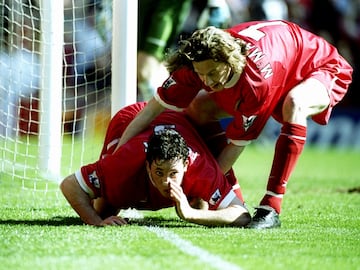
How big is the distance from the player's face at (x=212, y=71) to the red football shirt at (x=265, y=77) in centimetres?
21

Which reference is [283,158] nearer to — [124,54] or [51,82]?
[124,54]

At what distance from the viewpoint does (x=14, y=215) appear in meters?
7.07

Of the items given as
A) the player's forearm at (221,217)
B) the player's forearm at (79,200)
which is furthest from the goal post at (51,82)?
the player's forearm at (221,217)

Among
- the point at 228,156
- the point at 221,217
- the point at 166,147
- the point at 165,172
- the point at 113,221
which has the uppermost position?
the point at 166,147

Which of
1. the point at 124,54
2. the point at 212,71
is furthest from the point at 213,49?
the point at 124,54

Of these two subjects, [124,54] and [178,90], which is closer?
[178,90]

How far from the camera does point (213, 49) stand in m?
6.10

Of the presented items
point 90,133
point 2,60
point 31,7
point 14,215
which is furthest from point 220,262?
point 90,133

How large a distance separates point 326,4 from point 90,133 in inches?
315

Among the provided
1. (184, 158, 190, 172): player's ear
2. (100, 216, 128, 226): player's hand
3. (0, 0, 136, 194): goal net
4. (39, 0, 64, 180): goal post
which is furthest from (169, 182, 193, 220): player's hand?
(39, 0, 64, 180): goal post

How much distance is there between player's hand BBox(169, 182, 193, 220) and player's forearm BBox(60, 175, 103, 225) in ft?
1.96

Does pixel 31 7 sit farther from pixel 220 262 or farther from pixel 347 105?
pixel 347 105

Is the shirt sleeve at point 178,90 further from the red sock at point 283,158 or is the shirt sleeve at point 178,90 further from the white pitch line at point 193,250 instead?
the white pitch line at point 193,250

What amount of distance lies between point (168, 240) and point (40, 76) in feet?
10.5
